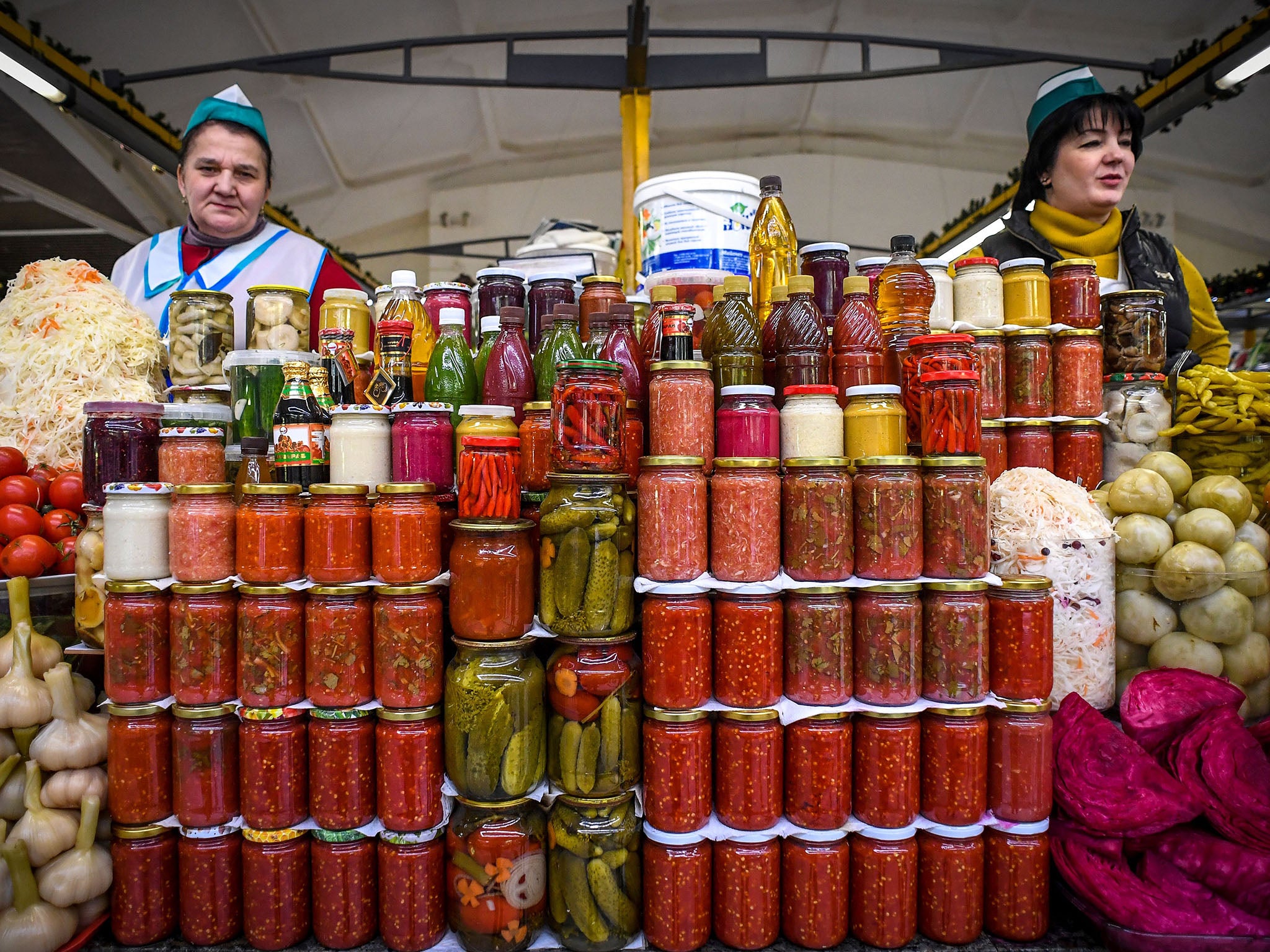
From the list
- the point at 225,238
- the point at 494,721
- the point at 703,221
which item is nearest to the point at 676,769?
the point at 494,721

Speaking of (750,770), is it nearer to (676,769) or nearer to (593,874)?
(676,769)

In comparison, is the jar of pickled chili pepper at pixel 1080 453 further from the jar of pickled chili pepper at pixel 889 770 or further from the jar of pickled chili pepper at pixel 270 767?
the jar of pickled chili pepper at pixel 270 767

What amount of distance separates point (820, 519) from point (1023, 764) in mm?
725

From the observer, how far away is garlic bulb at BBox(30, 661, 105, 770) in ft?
5.94

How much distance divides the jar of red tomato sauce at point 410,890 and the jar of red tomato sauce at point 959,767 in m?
1.15

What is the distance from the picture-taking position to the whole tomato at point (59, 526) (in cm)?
221

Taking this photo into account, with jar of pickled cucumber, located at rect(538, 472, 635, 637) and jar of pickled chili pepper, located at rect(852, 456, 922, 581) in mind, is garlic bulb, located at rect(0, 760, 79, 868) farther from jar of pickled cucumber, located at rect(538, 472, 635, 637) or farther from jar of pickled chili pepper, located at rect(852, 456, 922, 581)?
jar of pickled chili pepper, located at rect(852, 456, 922, 581)

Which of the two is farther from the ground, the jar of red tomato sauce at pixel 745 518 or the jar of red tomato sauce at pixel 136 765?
the jar of red tomato sauce at pixel 745 518

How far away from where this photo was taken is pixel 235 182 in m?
2.90

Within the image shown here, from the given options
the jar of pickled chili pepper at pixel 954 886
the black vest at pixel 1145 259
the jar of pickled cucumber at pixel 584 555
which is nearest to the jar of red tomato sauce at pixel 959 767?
the jar of pickled chili pepper at pixel 954 886

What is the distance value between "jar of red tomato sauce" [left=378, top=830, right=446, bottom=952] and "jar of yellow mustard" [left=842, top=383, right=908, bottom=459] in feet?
4.36

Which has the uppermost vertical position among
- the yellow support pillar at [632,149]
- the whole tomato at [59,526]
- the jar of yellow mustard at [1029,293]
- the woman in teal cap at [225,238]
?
the yellow support pillar at [632,149]

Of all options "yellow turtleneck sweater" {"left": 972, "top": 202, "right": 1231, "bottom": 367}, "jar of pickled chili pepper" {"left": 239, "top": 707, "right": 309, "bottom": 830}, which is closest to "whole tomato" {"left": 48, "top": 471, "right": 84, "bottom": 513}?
"jar of pickled chili pepper" {"left": 239, "top": 707, "right": 309, "bottom": 830}

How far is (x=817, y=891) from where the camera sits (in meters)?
1.67
